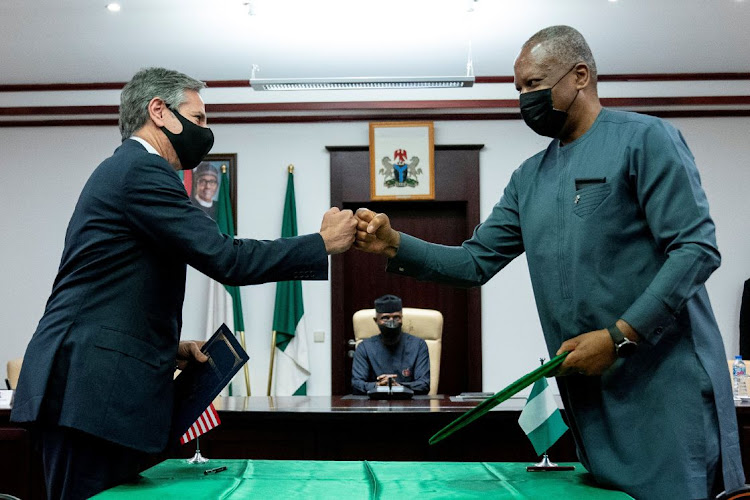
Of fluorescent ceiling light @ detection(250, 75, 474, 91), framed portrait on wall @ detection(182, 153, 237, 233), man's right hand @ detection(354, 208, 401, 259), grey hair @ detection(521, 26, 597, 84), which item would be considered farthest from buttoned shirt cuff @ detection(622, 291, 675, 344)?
framed portrait on wall @ detection(182, 153, 237, 233)

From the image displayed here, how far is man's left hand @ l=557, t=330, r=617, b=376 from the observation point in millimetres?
1502

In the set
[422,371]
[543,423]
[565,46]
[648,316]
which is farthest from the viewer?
[422,371]

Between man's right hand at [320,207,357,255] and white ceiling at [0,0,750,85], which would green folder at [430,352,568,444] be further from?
white ceiling at [0,0,750,85]

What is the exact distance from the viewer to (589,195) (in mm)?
1656

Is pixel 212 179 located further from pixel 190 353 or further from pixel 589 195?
pixel 589 195

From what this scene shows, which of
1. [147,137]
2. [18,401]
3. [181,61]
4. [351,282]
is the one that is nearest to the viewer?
[18,401]

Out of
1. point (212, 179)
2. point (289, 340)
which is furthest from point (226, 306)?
point (212, 179)

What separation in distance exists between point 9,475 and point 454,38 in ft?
13.9

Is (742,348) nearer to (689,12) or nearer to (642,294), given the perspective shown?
(689,12)

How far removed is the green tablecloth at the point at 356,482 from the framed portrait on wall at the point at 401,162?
5188 mm

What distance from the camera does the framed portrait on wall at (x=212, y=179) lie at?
23.2ft

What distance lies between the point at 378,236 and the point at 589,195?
2.22ft

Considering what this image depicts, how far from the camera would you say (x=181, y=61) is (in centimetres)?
Answer: 643

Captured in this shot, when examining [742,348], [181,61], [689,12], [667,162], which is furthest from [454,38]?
[667,162]
